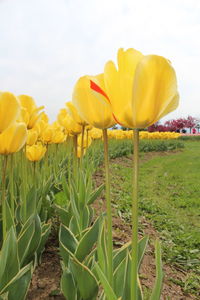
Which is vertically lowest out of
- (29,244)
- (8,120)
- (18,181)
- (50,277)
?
(50,277)

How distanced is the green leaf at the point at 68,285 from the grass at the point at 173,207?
3.88 feet

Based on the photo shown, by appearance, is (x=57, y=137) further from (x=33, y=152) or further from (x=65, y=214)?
(x=65, y=214)

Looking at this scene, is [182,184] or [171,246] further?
[182,184]

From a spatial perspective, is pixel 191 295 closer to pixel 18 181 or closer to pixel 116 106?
pixel 18 181

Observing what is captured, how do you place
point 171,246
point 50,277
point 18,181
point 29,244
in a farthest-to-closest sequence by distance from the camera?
point 171,246 → point 18,181 → point 50,277 → point 29,244

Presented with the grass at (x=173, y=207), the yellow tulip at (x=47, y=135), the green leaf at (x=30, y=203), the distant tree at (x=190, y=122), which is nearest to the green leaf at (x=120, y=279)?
the green leaf at (x=30, y=203)

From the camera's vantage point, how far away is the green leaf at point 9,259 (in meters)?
1.27

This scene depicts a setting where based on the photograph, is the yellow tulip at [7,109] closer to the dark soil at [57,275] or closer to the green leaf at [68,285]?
the green leaf at [68,285]

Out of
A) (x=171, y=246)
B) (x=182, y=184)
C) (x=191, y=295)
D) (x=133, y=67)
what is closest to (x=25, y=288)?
(x=133, y=67)

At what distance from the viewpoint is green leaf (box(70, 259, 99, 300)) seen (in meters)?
1.31

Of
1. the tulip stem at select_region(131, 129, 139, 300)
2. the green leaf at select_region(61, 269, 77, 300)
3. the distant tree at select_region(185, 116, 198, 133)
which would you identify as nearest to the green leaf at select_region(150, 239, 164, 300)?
the tulip stem at select_region(131, 129, 139, 300)

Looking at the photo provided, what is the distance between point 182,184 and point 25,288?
19.6 ft

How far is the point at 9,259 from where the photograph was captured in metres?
1.38

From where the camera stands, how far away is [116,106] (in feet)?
2.57
